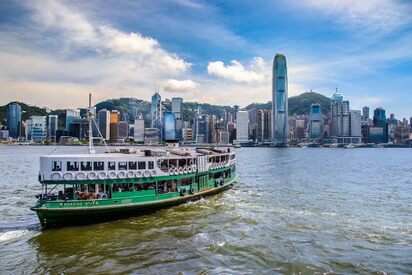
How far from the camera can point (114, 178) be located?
31.4 metres

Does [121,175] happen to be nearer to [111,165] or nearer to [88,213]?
[111,165]

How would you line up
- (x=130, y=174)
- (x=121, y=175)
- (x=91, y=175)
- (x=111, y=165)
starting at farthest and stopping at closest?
1. (x=130, y=174)
2. (x=121, y=175)
3. (x=111, y=165)
4. (x=91, y=175)

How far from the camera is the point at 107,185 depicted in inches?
1245

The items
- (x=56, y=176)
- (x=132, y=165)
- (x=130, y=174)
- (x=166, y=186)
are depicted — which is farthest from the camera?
(x=166, y=186)

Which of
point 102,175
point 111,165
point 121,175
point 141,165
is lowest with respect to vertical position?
point 121,175

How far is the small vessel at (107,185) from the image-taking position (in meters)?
29.0

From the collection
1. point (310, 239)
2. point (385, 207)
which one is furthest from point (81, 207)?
point (385, 207)

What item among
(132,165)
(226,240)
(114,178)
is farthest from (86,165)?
(226,240)

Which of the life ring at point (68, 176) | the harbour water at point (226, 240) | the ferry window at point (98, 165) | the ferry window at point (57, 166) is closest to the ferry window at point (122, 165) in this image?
the ferry window at point (98, 165)

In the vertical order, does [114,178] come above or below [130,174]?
below

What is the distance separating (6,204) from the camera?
3950 cm

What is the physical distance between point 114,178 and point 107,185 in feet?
3.05

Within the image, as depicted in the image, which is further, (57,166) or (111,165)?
(111,165)

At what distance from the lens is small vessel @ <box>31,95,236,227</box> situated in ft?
95.3
